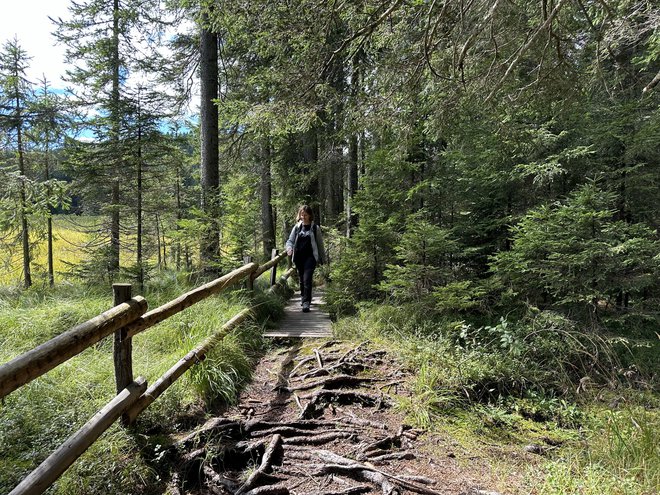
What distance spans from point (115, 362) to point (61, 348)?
837 mm

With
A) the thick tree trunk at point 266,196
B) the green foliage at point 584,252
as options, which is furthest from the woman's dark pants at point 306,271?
the thick tree trunk at point 266,196

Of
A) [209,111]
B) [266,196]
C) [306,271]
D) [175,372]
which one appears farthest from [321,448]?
[266,196]

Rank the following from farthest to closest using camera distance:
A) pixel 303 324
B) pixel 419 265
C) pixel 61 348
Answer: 1. pixel 303 324
2. pixel 419 265
3. pixel 61 348

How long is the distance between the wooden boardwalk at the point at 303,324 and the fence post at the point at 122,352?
3.03m

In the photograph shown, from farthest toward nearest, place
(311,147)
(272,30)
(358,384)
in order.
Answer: (311,147) < (272,30) < (358,384)

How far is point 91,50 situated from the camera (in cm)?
1260

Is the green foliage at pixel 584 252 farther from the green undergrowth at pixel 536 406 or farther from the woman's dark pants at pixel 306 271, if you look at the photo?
the woman's dark pants at pixel 306 271

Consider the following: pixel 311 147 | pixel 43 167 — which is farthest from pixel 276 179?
pixel 43 167

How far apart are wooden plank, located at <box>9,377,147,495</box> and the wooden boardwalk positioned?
3.16 metres

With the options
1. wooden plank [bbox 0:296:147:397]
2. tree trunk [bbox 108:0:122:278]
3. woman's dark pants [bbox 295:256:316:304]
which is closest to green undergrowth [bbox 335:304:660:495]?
woman's dark pants [bbox 295:256:316:304]

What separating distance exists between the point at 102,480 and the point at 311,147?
36.9 ft

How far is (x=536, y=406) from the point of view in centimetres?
430

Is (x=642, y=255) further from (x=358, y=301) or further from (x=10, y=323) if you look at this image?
(x=10, y=323)

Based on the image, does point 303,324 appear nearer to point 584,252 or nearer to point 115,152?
point 584,252
